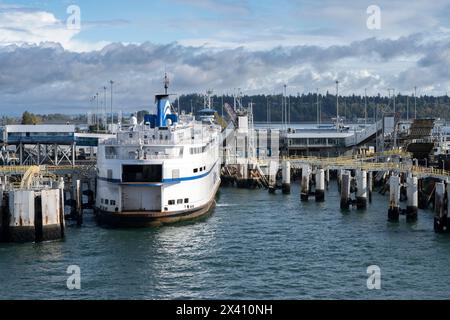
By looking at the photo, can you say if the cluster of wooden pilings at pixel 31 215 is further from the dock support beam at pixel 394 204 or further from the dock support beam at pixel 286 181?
the dock support beam at pixel 286 181

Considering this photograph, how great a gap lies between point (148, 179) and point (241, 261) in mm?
14667

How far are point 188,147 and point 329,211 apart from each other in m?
17.0

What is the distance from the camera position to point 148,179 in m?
56.7

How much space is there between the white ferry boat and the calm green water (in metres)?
1.45

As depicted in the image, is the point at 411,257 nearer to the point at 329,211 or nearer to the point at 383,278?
the point at 383,278

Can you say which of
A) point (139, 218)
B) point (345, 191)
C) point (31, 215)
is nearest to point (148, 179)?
point (139, 218)

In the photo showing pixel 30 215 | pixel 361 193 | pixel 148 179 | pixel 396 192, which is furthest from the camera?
pixel 361 193

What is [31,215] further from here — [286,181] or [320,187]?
[286,181]

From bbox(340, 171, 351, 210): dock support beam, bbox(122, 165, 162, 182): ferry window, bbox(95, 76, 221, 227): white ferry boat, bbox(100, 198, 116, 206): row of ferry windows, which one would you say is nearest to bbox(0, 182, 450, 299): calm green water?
bbox(95, 76, 221, 227): white ferry boat

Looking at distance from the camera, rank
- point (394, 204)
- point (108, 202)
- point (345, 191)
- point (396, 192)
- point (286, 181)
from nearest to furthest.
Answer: point (108, 202), point (394, 204), point (396, 192), point (345, 191), point (286, 181)

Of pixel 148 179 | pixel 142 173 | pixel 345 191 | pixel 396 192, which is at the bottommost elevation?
pixel 345 191

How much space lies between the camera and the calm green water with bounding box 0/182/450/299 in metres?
38.0

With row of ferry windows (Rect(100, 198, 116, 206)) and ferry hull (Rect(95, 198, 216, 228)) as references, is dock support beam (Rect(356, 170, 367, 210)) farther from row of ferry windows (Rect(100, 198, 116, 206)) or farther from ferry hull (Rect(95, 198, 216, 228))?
row of ferry windows (Rect(100, 198, 116, 206))

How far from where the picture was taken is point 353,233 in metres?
54.9
